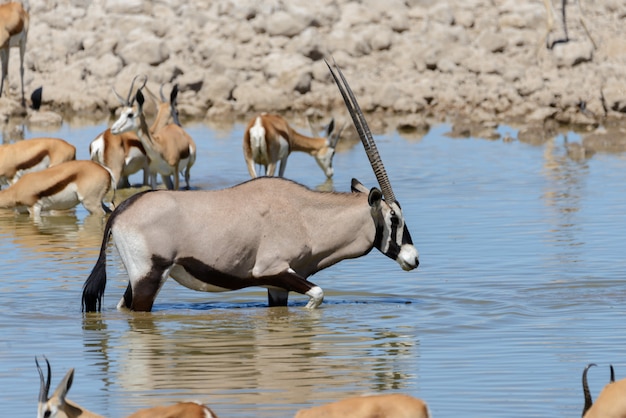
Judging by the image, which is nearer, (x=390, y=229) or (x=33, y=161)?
(x=390, y=229)

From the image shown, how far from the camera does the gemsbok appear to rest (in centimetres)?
968

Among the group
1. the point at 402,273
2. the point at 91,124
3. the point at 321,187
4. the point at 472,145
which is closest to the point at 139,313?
the point at 402,273

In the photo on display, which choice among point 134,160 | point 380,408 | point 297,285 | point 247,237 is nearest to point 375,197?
point 297,285

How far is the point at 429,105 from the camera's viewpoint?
2730 cm

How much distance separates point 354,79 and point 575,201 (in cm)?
1275

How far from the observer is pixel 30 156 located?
16594 millimetres

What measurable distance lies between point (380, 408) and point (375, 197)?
4697 mm

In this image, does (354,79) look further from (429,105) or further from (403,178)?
(403,178)

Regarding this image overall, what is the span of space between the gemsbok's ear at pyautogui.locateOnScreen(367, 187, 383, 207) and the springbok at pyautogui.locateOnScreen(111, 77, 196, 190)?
6.69m

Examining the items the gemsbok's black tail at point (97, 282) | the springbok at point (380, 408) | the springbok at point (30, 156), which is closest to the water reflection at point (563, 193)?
the gemsbok's black tail at point (97, 282)

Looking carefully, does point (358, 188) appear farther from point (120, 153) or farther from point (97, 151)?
point (120, 153)

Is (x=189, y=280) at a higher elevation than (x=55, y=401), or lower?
lower

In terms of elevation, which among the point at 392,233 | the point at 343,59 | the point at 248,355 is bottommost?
the point at 343,59

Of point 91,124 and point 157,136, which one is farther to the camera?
point 91,124
